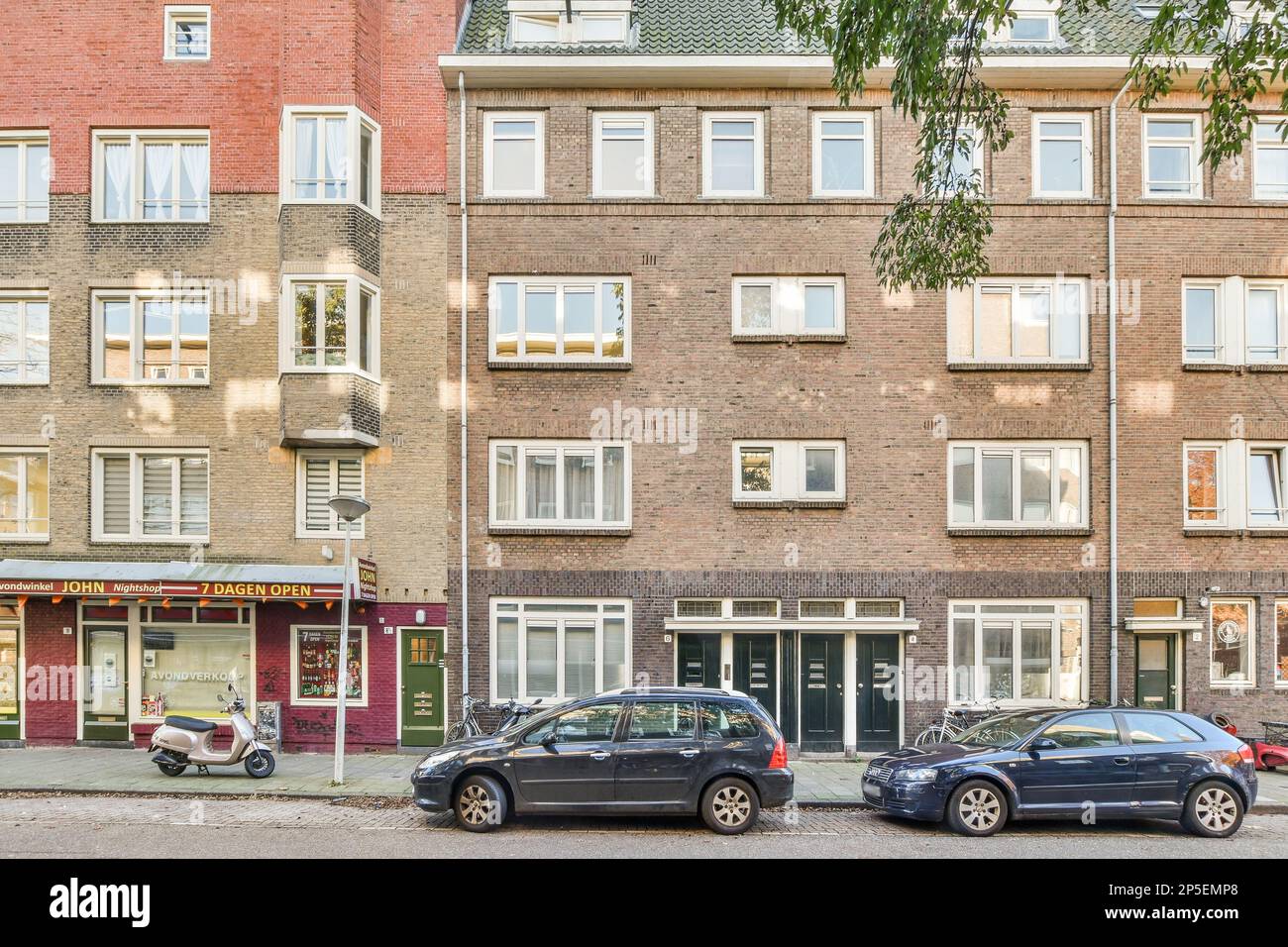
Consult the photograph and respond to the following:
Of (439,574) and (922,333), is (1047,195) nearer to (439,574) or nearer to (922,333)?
(922,333)

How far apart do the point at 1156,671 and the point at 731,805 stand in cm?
984

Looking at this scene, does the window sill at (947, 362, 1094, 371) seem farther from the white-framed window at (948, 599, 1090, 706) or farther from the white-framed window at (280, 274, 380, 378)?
the white-framed window at (280, 274, 380, 378)

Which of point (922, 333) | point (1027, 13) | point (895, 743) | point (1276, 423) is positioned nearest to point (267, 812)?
point (895, 743)

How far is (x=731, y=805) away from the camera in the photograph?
1054cm

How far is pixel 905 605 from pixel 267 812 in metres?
10.6

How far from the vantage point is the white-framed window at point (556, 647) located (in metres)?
16.2

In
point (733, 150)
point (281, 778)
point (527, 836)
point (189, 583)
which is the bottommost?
point (281, 778)

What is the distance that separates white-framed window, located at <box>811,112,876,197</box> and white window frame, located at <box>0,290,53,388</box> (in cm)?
1450

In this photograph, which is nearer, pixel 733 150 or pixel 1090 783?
pixel 1090 783

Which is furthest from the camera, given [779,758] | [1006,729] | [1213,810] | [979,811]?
[1006,729]

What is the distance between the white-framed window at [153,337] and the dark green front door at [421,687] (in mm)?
6241

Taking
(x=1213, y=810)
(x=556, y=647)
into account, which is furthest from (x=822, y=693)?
(x=1213, y=810)

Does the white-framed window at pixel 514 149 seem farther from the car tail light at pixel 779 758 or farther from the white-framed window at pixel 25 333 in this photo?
the car tail light at pixel 779 758

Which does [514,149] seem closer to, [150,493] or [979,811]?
[150,493]
